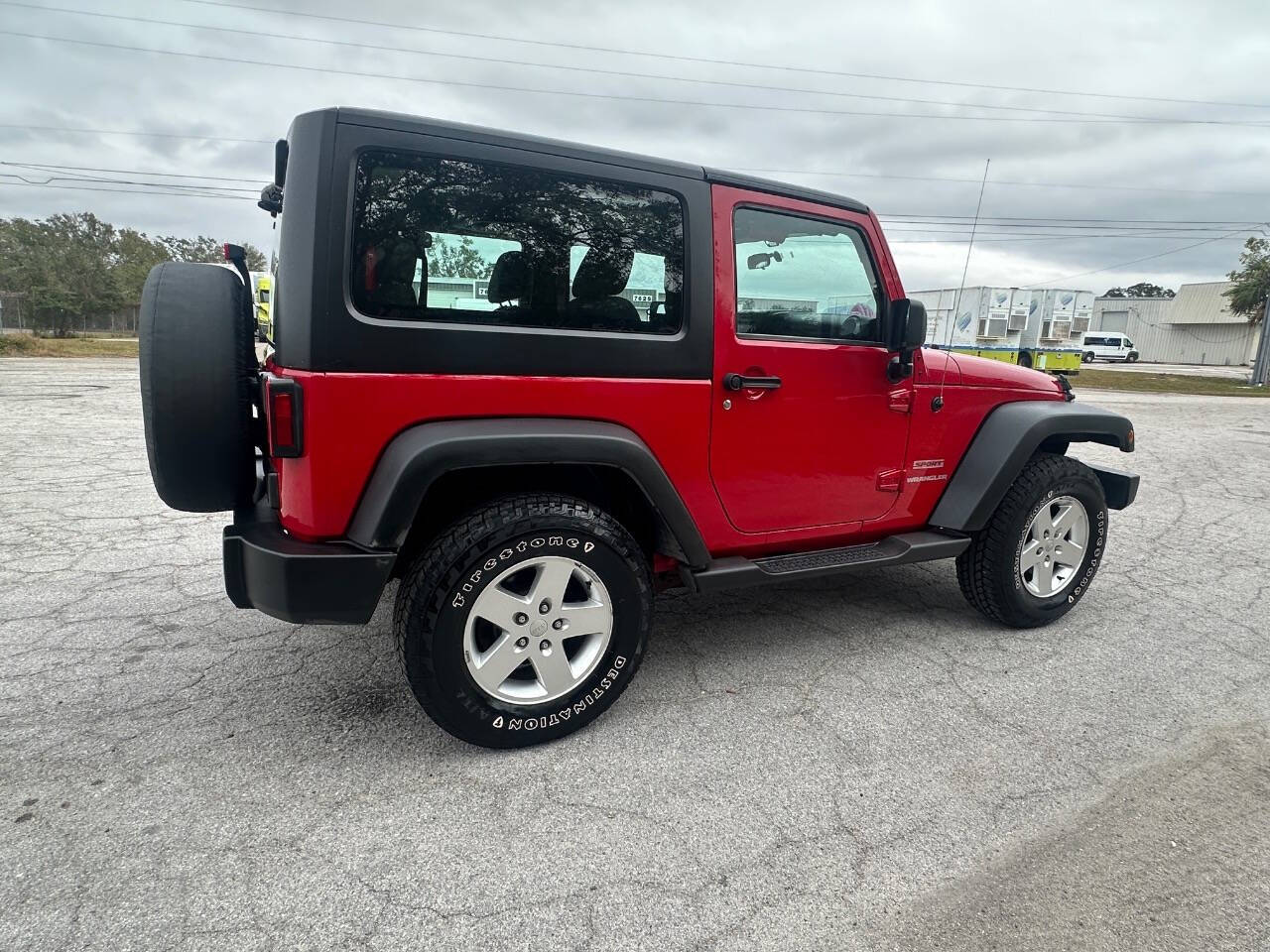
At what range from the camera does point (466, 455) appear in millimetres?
2184

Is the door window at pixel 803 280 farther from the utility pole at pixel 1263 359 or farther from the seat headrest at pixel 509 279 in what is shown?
the utility pole at pixel 1263 359

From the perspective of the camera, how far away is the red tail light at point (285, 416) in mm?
2072

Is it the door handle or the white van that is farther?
the white van

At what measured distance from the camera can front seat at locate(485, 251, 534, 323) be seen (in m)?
2.32

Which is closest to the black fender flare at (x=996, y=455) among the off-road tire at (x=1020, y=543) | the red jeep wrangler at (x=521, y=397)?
the off-road tire at (x=1020, y=543)

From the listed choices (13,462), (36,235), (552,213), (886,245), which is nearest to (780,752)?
(552,213)

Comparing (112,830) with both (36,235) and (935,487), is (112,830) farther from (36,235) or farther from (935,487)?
(36,235)

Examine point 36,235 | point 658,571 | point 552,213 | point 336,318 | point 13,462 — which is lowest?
point 13,462

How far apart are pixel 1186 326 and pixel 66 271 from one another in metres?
80.7

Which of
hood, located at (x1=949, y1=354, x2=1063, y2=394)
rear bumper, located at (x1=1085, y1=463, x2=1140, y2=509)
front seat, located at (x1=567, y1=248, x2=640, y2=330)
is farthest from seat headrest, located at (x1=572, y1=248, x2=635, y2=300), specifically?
rear bumper, located at (x1=1085, y1=463, x2=1140, y2=509)

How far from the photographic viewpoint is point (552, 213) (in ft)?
7.80

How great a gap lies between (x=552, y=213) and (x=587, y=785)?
6.08 feet

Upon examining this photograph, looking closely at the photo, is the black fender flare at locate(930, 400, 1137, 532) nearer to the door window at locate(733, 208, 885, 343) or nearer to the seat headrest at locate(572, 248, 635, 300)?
the door window at locate(733, 208, 885, 343)

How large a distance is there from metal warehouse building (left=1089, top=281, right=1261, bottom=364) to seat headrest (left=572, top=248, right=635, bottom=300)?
6814 centimetres
